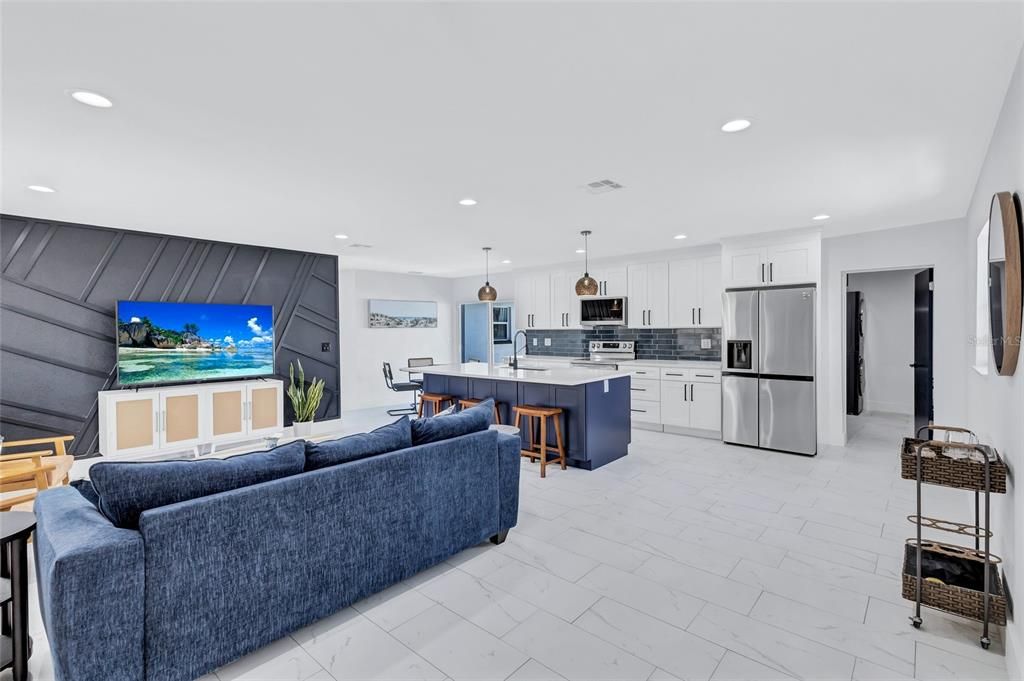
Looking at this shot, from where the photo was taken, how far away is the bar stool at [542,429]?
4.54 meters

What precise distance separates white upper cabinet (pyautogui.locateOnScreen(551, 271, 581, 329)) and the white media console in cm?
418

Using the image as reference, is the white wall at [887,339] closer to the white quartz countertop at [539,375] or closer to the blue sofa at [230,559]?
the white quartz countertop at [539,375]

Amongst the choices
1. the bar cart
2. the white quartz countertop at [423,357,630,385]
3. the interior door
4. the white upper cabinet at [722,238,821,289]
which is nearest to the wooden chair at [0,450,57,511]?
the white quartz countertop at [423,357,630,385]

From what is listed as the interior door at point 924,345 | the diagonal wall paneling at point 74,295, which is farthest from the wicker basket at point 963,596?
A: the diagonal wall paneling at point 74,295

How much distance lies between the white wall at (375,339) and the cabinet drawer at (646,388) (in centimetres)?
433

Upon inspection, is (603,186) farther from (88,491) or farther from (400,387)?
(400,387)

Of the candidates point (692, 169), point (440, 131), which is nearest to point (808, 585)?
point (692, 169)

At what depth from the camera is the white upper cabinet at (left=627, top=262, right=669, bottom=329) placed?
663 cm

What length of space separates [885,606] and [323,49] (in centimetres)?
356

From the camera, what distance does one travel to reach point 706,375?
19.7 feet

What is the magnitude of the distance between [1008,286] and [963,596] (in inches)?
53.6

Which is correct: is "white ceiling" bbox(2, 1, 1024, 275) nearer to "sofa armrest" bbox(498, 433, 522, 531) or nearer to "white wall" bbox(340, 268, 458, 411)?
"sofa armrest" bbox(498, 433, 522, 531)

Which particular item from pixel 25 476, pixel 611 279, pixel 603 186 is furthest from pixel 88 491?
pixel 611 279

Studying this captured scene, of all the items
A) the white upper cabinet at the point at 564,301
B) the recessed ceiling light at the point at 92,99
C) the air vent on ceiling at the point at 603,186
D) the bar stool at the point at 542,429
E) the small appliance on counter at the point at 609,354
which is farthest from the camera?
the white upper cabinet at the point at 564,301
